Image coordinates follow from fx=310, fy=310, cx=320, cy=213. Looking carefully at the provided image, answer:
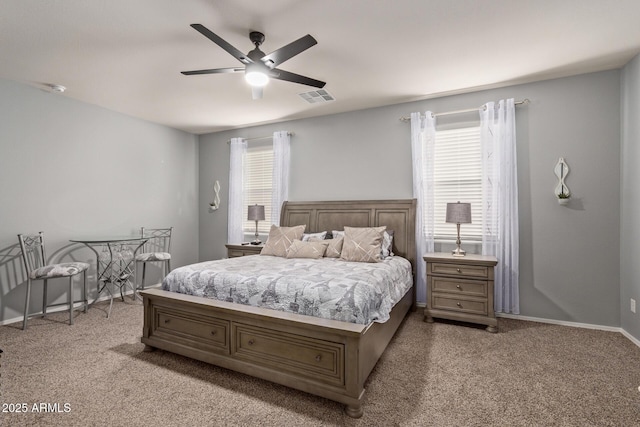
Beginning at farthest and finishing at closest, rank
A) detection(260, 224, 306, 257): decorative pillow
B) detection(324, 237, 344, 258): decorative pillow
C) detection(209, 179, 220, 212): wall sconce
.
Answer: detection(209, 179, 220, 212): wall sconce < detection(260, 224, 306, 257): decorative pillow < detection(324, 237, 344, 258): decorative pillow

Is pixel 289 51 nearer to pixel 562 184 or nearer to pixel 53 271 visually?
pixel 562 184

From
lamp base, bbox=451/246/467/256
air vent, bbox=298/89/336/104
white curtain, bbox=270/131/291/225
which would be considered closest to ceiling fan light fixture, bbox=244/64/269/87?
air vent, bbox=298/89/336/104

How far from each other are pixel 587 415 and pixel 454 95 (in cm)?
342

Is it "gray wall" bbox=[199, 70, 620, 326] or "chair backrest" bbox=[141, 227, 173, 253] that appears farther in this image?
"chair backrest" bbox=[141, 227, 173, 253]

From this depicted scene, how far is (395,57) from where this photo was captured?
3.03m

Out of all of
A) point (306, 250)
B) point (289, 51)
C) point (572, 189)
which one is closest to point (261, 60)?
point (289, 51)

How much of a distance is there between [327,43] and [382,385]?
2.83 meters

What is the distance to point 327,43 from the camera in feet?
9.14

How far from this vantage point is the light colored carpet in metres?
1.83

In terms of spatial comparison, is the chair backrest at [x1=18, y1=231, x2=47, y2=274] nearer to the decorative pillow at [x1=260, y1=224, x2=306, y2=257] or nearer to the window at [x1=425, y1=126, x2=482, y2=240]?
the decorative pillow at [x1=260, y1=224, x2=306, y2=257]

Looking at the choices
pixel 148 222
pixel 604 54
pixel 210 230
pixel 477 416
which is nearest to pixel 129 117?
pixel 148 222

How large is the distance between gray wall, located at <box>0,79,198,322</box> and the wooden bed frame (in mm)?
→ 2166

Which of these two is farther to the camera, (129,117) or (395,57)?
(129,117)

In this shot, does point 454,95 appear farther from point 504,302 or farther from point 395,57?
point 504,302
